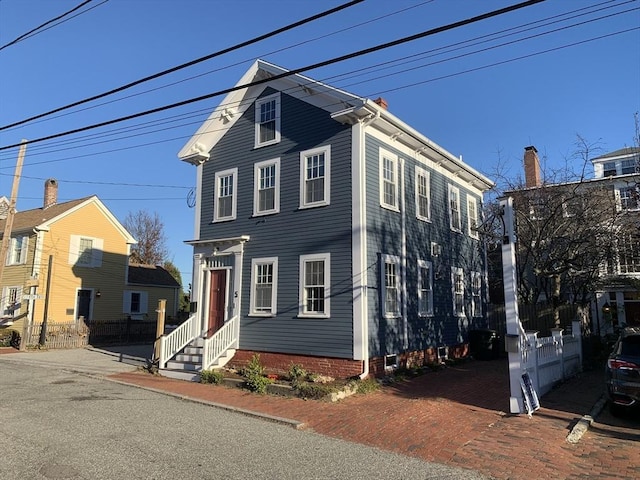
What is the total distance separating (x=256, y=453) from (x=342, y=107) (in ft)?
30.9

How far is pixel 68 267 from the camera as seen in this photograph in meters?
26.5

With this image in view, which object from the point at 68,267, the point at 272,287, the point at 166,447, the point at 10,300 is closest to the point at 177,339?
the point at 272,287

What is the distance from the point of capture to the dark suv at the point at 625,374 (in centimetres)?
815

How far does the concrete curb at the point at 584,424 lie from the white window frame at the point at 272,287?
807 centimetres

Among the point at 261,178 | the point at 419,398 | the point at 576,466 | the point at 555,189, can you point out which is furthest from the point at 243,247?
the point at 555,189

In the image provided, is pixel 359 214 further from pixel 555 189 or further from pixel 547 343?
pixel 555 189

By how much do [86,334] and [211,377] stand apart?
14451 millimetres

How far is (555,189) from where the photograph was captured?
61.8ft

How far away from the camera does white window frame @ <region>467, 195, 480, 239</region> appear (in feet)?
63.5

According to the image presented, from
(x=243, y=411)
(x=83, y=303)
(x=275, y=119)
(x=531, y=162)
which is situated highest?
(x=531, y=162)

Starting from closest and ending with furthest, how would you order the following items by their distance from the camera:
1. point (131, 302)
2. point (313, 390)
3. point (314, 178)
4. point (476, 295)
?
point (313, 390) → point (314, 178) → point (476, 295) → point (131, 302)

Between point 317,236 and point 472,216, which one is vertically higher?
point 472,216

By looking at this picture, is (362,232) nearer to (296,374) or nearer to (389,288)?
(389,288)

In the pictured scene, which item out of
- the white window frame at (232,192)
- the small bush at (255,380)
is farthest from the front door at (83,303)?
the small bush at (255,380)
